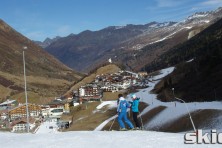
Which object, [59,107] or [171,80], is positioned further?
[59,107]

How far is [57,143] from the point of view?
19438 mm

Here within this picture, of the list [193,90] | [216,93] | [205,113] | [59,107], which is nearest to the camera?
[205,113]

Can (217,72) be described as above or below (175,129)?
above

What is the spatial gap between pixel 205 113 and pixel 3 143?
35.7 meters

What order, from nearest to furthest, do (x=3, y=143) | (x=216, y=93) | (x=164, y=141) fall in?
(x=164, y=141) < (x=3, y=143) < (x=216, y=93)

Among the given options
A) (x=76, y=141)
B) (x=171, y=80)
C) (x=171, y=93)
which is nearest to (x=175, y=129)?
(x=76, y=141)

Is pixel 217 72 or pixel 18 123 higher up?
pixel 217 72

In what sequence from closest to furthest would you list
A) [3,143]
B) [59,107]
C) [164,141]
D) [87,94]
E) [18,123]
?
[164,141]
[3,143]
[18,123]
[59,107]
[87,94]

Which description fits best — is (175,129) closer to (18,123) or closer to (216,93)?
(216,93)

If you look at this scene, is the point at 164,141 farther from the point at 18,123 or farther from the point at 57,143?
the point at 18,123

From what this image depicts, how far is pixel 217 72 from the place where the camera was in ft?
359

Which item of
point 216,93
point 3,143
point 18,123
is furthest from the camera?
point 18,123

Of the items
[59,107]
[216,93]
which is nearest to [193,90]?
[216,93]

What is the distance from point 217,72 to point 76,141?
94.9 m
